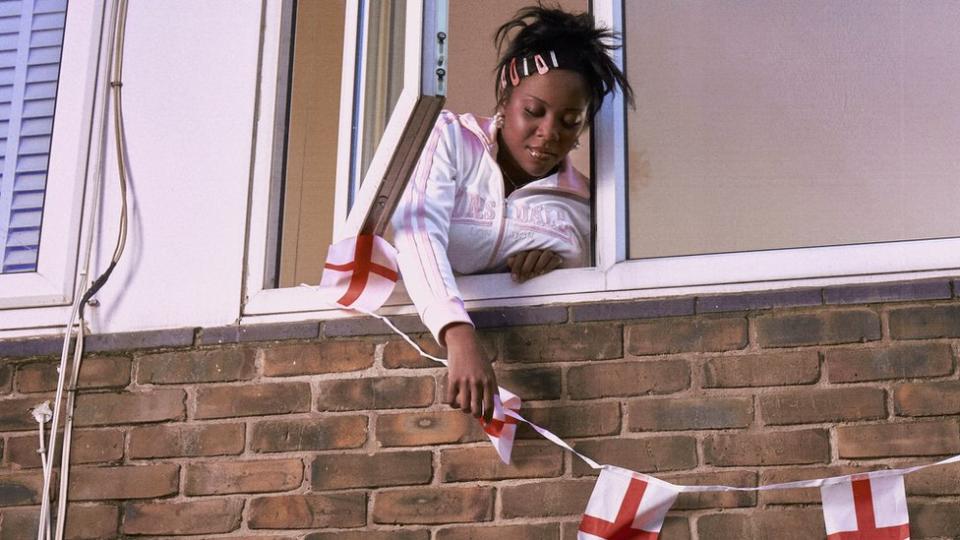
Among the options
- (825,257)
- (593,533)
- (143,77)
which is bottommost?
(593,533)

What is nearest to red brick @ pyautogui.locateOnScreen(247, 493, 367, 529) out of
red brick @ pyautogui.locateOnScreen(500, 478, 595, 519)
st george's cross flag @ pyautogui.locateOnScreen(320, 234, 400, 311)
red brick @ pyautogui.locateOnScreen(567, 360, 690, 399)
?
red brick @ pyautogui.locateOnScreen(500, 478, 595, 519)

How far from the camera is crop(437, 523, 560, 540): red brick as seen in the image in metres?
2.88

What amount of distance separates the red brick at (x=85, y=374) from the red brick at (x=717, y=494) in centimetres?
131

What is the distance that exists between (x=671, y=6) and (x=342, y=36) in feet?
2.70

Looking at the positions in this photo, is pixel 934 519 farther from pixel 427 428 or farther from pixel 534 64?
pixel 534 64

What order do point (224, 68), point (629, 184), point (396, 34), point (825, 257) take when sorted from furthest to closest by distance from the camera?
point (224, 68), point (629, 184), point (825, 257), point (396, 34)

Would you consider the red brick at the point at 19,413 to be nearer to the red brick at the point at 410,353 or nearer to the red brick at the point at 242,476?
the red brick at the point at 242,476

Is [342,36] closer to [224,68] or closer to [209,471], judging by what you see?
[224,68]

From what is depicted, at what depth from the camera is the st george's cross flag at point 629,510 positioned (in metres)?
Answer: 2.81

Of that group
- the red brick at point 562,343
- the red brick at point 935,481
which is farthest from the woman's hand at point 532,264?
the red brick at point 935,481

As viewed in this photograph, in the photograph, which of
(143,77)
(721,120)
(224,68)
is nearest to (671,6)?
(721,120)

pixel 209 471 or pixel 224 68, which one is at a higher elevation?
pixel 224 68

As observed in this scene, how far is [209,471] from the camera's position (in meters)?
3.12

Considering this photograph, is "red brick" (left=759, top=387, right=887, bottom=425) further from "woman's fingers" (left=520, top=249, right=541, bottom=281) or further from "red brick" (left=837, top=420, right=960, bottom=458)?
"woman's fingers" (left=520, top=249, right=541, bottom=281)
